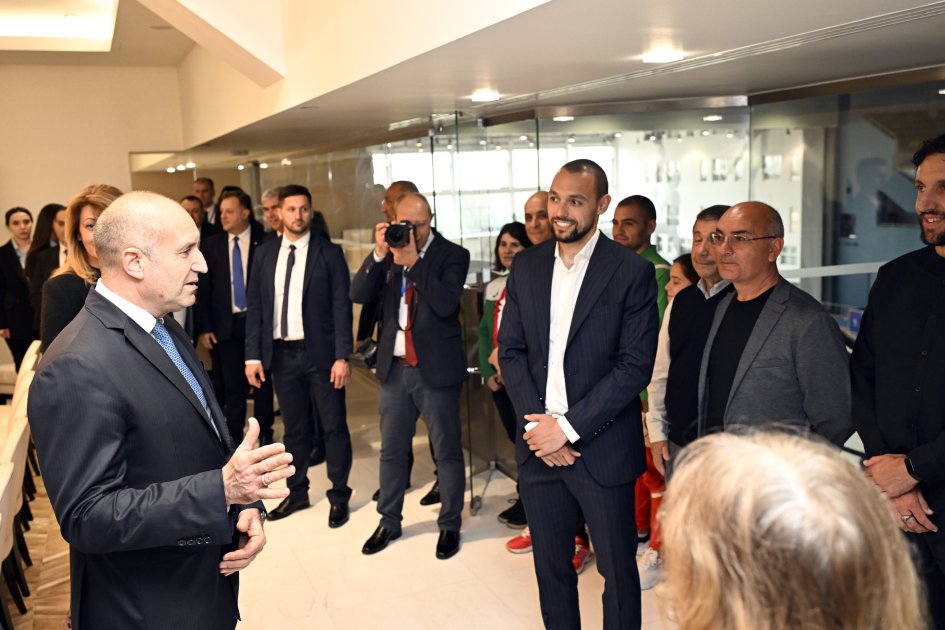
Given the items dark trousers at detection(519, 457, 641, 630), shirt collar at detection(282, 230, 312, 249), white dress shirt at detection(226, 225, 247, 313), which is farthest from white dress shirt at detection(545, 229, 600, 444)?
white dress shirt at detection(226, 225, 247, 313)

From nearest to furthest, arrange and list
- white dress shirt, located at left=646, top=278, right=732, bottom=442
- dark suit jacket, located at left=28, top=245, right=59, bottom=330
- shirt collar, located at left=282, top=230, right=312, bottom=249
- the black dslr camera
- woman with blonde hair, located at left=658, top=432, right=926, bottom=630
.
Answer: woman with blonde hair, located at left=658, top=432, right=926, bottom=630 < white dress shirt, located at left=646, top=278, right=732, bottom=442 < the black dslr camera < shirt collar, located at left=282, top=230, right=312, bottom=249 < dark suit jacket, located at left=28, top=245, right=59, bottom=330

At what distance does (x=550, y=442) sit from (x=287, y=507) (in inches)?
96.9

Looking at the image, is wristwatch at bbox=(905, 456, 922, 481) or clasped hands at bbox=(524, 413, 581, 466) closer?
wristwatch at bbox=(905, 456, 922, 481)

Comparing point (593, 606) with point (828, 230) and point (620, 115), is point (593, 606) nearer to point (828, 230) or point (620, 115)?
point (828, 230)

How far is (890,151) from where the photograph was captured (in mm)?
4242

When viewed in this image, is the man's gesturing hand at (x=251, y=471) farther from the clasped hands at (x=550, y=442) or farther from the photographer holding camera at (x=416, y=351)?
the photographer holding camera at (x=416, y=351)

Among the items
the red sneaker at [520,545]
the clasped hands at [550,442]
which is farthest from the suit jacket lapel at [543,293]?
the red sneaker at [520,545]

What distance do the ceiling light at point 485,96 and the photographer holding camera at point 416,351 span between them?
0.60 m

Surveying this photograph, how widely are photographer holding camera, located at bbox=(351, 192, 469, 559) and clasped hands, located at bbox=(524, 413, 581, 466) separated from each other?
4.23 feet

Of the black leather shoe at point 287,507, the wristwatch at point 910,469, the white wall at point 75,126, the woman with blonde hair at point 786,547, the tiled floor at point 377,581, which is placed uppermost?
the white wall at point 75,126

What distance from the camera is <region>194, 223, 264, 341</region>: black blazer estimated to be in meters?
5.74

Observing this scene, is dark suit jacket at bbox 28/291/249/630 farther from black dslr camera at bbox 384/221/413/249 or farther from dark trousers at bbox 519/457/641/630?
black dslr camera at bbox 384/221/413/249

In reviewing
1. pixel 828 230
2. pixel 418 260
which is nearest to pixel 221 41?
pixel 418 260

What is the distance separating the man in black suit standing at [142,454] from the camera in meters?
1.77
